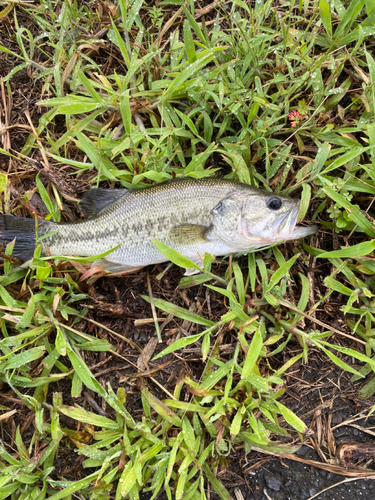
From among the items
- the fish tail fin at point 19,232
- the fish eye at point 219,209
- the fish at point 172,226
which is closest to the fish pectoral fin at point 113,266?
the fish at point 172,226

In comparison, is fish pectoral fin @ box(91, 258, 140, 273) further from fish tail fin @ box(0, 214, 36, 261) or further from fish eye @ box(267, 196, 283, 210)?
fish eye @ box(267, 196, 283, 210)

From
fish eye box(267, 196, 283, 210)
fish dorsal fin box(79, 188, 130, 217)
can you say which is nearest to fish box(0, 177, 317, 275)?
fish eye box(267, 196, 283, 210)

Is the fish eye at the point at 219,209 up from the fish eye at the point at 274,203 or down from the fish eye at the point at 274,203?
down

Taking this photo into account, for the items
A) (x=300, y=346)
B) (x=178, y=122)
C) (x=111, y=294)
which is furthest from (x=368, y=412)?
(x=178, y=122)

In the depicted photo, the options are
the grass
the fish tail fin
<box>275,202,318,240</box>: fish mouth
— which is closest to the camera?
the grass

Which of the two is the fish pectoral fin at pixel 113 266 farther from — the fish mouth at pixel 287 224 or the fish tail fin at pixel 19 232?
the fish mouth at pixel 287 224

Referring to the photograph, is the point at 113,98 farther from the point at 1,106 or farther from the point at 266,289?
the point at 266,289

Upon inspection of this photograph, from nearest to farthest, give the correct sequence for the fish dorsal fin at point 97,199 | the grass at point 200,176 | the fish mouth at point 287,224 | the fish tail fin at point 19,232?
the grass at point 200,176, the fish mouth at point 287,224, the fish tail fin at point 19,232, the fish dorsal fin at point 97,199

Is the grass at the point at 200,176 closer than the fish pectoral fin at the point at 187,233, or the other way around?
the grass at the point at 200,176
